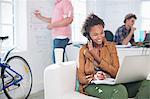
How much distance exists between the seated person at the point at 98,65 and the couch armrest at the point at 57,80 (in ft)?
0.32

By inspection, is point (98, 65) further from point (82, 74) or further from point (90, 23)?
point (90, 23)

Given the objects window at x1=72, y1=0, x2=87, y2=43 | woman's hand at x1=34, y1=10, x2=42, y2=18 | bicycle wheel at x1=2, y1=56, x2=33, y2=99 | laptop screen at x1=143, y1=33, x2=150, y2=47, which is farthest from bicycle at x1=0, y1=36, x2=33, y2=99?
window at x1=72, y1=0, x2=87, y2=43

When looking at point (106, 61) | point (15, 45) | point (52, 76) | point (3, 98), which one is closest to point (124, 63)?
point (106, 61)

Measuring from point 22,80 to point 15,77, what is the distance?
0.32m

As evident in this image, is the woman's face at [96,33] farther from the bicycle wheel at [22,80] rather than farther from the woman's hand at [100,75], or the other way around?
the bicycle wheel at [22,80]

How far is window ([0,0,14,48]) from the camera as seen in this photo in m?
3.56

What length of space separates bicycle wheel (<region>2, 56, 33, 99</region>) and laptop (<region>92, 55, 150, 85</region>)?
1.74 meters

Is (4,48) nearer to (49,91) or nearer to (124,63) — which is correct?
(49,91)

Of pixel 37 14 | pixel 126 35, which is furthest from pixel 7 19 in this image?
pixel 126 35

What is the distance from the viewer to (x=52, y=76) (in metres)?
1.95

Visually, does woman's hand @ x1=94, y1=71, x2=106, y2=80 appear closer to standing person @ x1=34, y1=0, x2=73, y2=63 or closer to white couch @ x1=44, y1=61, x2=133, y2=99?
white couch @ x1=44, y1=61, x2=133, y2=99

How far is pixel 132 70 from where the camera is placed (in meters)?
1.86

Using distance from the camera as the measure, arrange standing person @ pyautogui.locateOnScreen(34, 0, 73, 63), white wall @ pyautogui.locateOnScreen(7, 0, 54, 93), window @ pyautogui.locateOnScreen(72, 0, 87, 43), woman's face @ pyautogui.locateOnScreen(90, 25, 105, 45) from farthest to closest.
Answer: window @ pyautogui.locateOnScreen(72, 0, 87, 43) < white wall @ pyautogui.locateOnScreen(7, 0, 54, 93) < standing person @ pyautogui.locateOnScreen(34, 0, 73, 63) < woman's face @ pyautogui.locateOnScreen(90, 25, 105, 45)

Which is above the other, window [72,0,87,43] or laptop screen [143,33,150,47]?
window [72,0,87,43]
